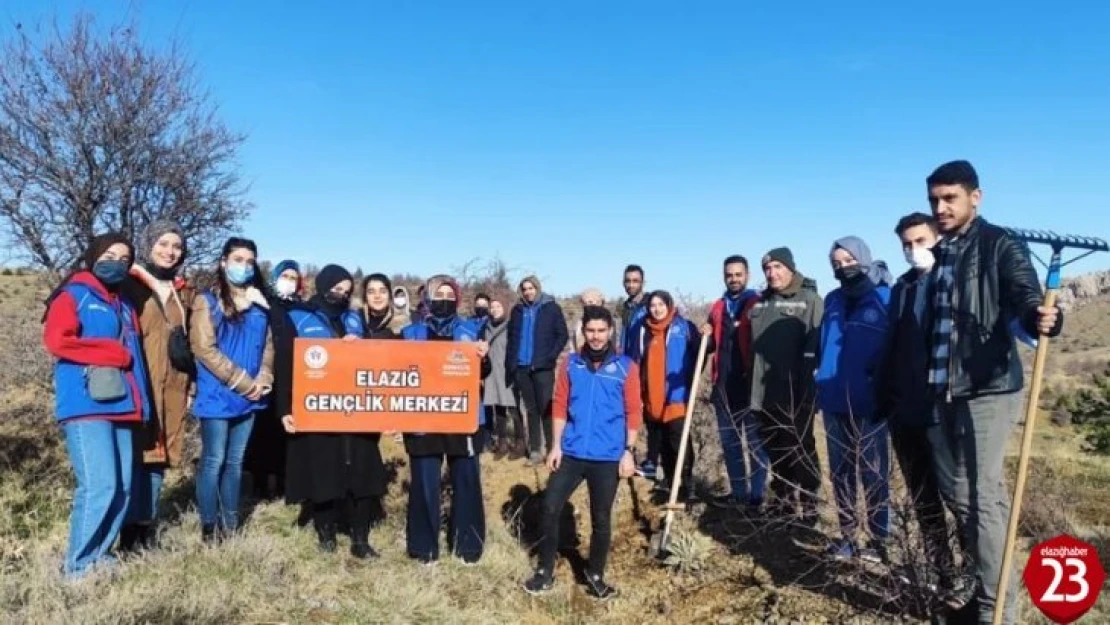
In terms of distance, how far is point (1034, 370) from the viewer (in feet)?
10.5

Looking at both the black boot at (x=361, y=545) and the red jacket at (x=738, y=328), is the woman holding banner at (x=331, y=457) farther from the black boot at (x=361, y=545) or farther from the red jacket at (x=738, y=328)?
the red jacket at (x=738, y=328)

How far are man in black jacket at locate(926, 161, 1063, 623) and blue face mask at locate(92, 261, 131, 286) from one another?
4.60 m

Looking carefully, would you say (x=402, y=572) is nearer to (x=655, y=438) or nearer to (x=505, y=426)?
(x=655, y=438)

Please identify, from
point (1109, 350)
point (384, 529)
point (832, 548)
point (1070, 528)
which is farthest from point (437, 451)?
point (1109, 350)

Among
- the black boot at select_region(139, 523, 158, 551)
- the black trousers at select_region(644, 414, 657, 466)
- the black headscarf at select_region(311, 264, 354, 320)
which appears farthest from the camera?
the black trousers at select_region(644, 414, 657, 466)

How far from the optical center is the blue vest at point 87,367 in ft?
13.6

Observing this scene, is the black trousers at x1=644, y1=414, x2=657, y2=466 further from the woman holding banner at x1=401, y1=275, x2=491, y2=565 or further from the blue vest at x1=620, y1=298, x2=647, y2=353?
the woman holding banner at x1=401, y1=275, x2=491, y2=565

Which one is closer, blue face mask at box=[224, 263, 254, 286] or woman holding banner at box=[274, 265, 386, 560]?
blue face mask at box=[224, 263, 254, 286]

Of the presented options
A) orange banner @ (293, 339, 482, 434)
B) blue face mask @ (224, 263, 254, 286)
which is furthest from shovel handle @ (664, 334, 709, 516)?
blue face mask @ (224, 263, 254, 286)

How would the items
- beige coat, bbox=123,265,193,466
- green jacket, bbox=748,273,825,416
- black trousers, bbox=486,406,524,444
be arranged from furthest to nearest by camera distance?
black trousers, bbox=486,406,524,444, green jacket, bbox=748,273,825,416, beige coat, bbox=123,265,193,466

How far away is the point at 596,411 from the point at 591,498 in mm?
685

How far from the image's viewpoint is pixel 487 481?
333 inches

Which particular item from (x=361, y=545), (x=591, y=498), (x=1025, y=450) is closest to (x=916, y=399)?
(x=1025, y=450)

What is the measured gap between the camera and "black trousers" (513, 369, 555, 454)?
342 inches
